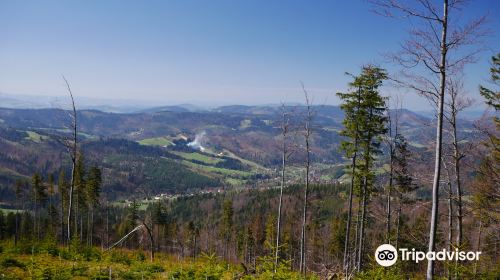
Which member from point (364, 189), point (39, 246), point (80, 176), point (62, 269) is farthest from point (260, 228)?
point (62, 269)

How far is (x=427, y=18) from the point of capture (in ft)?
31.7

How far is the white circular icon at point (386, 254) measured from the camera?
37.8ft

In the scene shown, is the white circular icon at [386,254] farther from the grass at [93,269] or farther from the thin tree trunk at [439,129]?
the grass at [93,269]

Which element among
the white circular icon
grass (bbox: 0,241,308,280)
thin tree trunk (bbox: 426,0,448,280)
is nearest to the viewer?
thin tree trunk (bbox: 426,0,448,280)

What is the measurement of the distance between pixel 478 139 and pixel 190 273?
14.1 meters

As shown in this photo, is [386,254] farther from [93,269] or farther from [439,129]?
[93,269]

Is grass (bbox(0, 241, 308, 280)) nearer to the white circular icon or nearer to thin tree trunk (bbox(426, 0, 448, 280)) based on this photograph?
the white circular icon

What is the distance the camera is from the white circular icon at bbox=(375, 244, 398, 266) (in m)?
11.5

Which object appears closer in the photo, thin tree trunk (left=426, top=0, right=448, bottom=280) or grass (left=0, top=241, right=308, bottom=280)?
thin tree trunk (left=426, top=0, right=448, bottom=280)

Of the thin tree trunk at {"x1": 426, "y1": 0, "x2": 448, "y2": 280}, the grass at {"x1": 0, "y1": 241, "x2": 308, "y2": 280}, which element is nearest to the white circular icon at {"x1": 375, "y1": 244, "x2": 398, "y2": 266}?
the thin tree trunk at {"x1": 426, "y1": 0, "x2": 448, "y2": 280}

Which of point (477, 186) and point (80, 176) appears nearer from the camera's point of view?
point (477, 186)

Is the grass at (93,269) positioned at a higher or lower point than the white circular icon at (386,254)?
lower

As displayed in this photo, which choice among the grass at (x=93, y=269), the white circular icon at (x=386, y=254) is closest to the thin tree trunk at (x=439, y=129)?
the white circular icon at (x=386, y=254)

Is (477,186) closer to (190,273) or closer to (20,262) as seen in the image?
(190,273)
